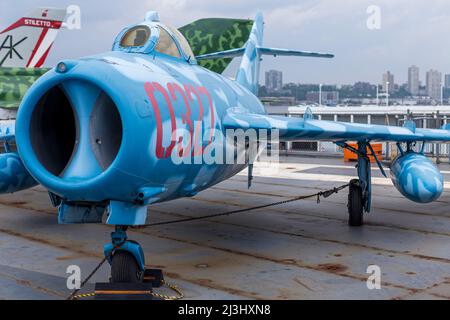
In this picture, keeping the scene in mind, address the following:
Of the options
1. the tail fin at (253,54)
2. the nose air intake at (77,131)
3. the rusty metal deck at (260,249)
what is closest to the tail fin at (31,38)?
the rusty metal deck at (260,249)

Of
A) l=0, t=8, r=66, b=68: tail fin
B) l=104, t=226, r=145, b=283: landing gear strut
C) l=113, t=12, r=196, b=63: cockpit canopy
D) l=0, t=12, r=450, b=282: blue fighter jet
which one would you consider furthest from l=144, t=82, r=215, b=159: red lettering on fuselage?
l=0, t=8, r=66, b=68: tail fin

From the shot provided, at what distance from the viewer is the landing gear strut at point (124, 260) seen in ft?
20.9

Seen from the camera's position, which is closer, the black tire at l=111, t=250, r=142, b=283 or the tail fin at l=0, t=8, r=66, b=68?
the black tire at l=111, t=250, r=142, b=283

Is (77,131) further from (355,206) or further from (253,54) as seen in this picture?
(253,54)

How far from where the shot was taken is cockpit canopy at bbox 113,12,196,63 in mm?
7398

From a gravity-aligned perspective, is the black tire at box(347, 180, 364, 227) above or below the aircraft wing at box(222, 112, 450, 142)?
below

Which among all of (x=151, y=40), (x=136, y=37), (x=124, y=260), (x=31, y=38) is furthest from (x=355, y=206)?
(x=31, y=38)

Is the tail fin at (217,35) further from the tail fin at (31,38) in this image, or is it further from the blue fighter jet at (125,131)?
the blue fighter jet at (125,131)

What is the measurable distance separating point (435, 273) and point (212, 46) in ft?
76.4

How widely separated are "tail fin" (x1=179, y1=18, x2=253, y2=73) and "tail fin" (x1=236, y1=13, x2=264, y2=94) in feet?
36.7

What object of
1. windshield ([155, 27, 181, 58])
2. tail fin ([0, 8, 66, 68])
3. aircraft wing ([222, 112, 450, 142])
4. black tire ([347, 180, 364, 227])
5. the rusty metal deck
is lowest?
the rusty metal deck

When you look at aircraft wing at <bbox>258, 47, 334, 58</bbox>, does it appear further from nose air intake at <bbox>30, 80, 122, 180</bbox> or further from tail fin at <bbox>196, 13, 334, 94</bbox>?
nose air intake at <bbox>30, 80, 122, 180</bbox>

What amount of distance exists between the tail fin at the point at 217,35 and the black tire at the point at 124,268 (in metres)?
21.3

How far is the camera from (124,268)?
6367 mm
